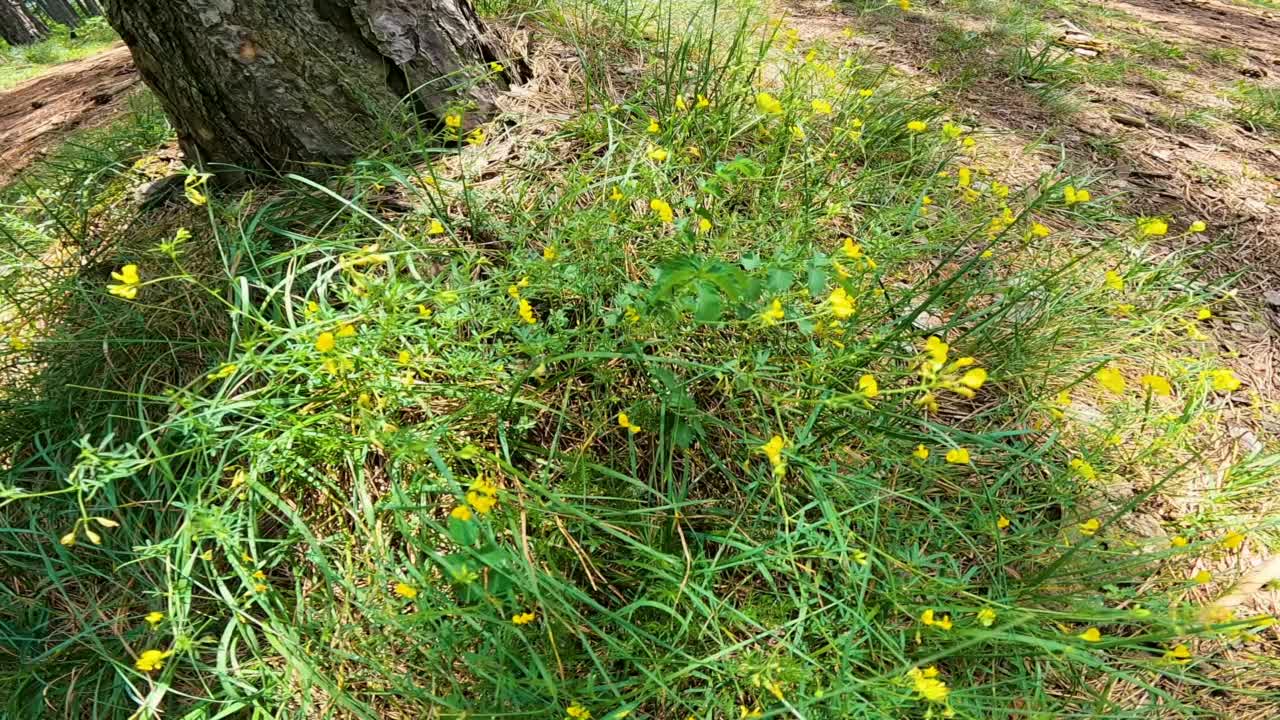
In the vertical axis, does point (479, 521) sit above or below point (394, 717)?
above

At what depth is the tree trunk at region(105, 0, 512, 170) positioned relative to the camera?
1713 millimetres

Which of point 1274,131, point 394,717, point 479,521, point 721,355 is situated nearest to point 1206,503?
point 721,355

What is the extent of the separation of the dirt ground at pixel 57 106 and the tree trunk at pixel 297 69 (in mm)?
1386

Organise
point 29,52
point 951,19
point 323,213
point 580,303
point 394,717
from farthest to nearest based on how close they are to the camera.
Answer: point 29,52
point 951,19
point 323,213
point 580,303
point 394,717

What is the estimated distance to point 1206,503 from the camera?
5.02 ft

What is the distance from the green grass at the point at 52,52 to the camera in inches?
243

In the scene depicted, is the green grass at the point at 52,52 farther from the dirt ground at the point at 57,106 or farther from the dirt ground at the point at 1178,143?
the dirt ground at the point at 1178,143

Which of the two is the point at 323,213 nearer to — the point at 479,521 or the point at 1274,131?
the point at 479,521

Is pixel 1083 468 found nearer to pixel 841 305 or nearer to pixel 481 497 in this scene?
pixel 841 305

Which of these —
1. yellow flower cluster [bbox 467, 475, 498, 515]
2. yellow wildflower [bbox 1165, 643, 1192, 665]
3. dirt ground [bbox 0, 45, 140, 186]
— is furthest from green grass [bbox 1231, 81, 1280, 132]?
dirt ground [bbox 0, 45, 140, 186]

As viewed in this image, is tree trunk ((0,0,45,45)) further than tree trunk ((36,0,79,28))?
No

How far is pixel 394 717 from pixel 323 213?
1398 mm

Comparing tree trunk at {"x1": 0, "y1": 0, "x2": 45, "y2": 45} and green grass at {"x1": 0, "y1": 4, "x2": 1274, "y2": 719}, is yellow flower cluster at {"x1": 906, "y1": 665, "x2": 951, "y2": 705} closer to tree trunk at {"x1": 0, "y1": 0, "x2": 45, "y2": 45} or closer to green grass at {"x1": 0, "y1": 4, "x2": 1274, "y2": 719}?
green grass at {"x1": 0, "y1": 4, "x2": 1274, "y2": 719}

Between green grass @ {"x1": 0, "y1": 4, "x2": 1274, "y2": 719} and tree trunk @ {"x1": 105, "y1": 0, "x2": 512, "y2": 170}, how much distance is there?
17 centimetres
